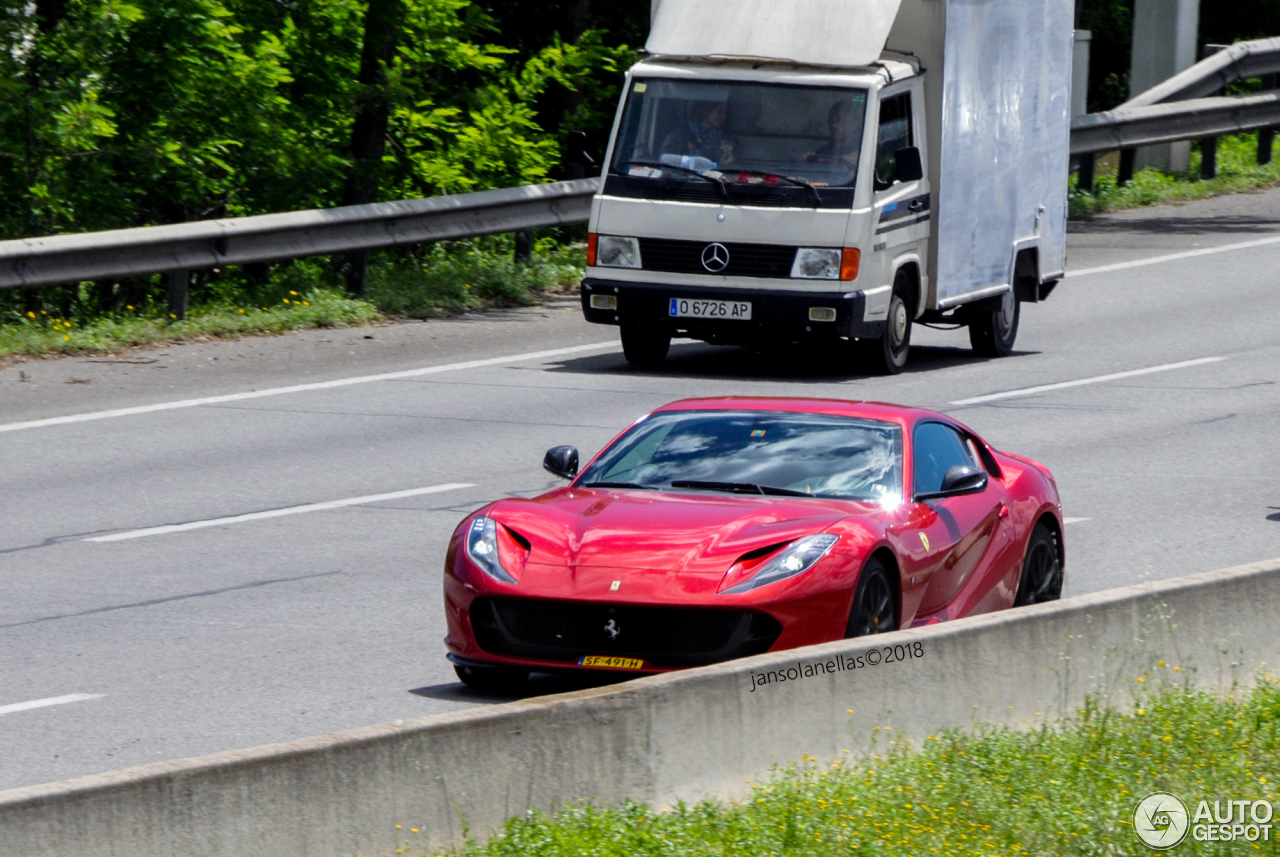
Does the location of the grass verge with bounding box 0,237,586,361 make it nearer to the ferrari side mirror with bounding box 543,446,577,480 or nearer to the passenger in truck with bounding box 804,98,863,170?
the passenger in truck with bounding box 804,98,863,170

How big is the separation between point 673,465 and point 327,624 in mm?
1804

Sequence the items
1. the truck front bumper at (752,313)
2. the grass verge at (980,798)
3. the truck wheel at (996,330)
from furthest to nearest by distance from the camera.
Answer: the truck wheel at (996,330), the truck front bumper at (752,313), the grass verge at (980,798)

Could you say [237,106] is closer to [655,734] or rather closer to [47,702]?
[47,702]

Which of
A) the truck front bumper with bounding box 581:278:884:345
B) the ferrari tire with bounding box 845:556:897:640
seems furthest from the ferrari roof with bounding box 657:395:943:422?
the truck front bumper with bounding box 581:278:884:345

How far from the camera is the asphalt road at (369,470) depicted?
351 inches

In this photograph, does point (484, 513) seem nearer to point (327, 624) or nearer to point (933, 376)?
point (327, 624)

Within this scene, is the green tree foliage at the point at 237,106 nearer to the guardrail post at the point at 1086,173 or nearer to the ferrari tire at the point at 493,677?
the guardrail post at the point at 1086,173

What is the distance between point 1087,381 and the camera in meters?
17.8

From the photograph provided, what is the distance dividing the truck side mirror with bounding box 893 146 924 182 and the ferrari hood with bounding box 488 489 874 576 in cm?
894

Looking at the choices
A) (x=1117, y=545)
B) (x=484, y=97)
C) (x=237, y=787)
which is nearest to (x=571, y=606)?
(x=237, y=787)

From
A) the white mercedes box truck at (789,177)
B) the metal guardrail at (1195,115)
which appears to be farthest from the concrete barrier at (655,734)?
the metal guardrail at (1195,115)

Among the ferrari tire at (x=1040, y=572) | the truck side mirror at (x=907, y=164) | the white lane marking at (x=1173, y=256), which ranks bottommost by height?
the white lane marking at (x=1173, y=256)

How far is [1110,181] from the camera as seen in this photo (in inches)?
1160

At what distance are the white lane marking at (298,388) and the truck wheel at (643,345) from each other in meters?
0.75
